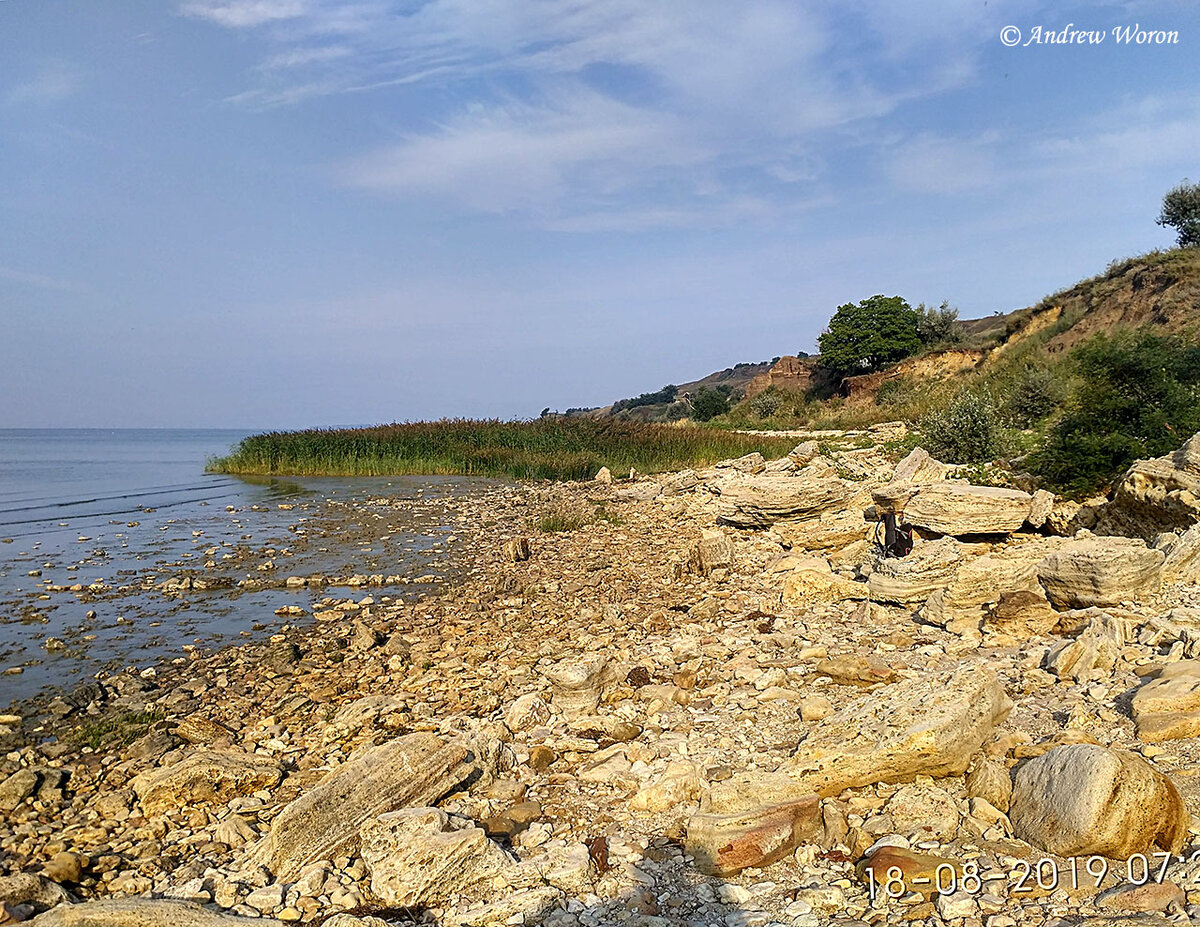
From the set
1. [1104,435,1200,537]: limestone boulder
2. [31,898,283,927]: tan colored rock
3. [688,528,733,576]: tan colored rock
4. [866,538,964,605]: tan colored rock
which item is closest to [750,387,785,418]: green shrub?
[688,528,733,576]: tan colored rock

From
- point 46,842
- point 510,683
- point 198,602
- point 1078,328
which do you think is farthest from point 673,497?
point 1078,328

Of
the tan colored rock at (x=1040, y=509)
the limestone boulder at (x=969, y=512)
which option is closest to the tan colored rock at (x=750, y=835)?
the limestone boulder at (x=969, y=512)

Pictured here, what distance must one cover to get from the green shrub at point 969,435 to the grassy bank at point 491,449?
31.0 ft

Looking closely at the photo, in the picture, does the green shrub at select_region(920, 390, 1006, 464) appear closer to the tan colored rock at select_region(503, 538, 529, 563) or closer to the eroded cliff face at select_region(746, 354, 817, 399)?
the tan colored rock at select_region(503, 538, 529, 563)

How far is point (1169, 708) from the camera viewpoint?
3902 millimetres

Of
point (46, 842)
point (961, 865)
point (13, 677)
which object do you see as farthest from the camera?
point (13, 677)

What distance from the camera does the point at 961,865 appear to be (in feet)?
10.4

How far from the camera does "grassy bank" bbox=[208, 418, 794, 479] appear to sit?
24.3m

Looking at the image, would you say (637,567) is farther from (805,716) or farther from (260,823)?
(260,823)

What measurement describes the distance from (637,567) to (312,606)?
3.99 m

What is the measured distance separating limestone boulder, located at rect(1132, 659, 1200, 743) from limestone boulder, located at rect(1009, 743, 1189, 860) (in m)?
0.71

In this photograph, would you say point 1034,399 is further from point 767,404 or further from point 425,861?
point 767,404

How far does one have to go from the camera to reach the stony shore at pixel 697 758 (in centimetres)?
316

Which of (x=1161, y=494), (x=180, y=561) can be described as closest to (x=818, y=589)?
(x=1161, y=494)
